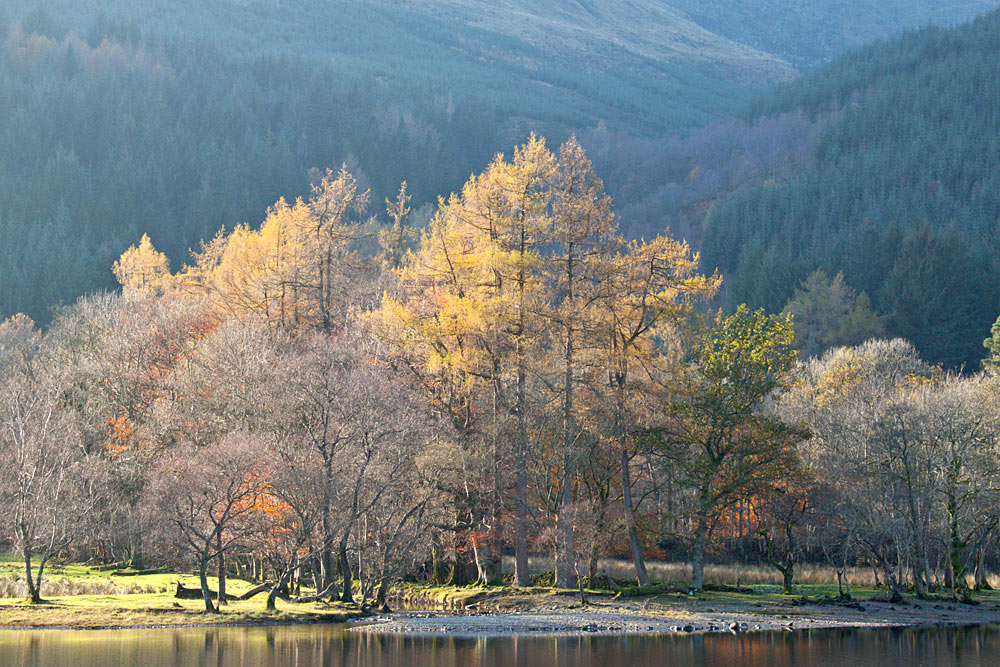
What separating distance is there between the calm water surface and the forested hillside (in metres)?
52.4

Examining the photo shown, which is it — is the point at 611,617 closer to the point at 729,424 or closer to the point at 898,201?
the point at 729,424

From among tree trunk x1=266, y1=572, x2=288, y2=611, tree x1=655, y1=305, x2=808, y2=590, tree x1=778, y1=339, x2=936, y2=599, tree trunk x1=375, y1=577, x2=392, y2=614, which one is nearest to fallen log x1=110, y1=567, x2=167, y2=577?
tree trunk x1=266, y1=572, x2=288, y2=611

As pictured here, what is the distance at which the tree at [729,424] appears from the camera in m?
41.3

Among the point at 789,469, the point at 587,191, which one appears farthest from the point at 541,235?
the point at 789,469

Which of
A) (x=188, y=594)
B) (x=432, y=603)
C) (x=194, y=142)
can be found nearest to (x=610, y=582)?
(x=432, y=603)

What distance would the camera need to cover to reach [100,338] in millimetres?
58625

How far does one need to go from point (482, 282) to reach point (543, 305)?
3.02 metres

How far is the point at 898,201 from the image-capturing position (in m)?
113

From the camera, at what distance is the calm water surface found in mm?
27328

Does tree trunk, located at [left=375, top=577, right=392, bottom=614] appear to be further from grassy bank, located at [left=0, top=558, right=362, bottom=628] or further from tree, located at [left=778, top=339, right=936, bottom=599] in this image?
tree, located at [left=778, top=339, right=936, bottom=599]

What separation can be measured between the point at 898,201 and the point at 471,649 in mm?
96849

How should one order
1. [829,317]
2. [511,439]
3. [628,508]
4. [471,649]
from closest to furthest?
[471,649] → [511,439] → [628,508] → [829,317]

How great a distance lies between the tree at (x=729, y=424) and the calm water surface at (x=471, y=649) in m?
8.59

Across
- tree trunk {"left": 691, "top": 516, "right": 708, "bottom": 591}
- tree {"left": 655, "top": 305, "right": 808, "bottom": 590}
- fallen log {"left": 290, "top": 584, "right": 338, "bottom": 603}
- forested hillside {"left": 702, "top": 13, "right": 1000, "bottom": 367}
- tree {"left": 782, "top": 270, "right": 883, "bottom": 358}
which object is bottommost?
fallen log {"left": 290, "top": 584, "right": 338, "bottom": 603}
